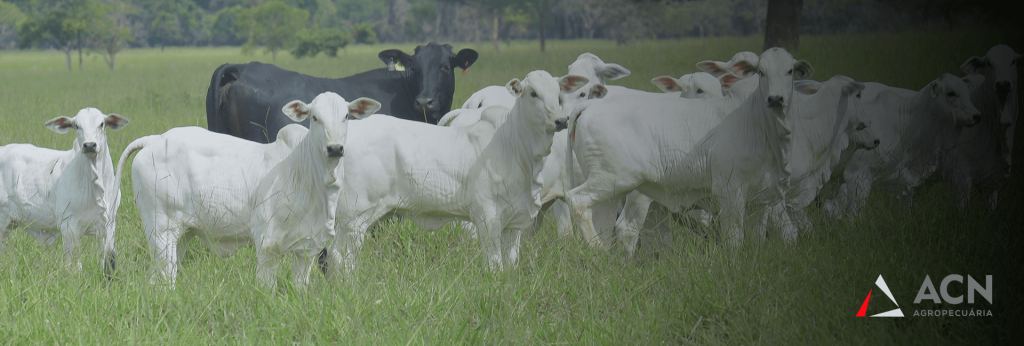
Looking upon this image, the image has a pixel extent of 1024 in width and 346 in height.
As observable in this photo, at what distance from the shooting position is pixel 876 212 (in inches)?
194

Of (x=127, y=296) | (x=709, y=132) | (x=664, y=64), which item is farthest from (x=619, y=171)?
(x=664, y=64)

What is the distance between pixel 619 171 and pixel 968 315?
2032 millimetres

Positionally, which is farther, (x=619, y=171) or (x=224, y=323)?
(x=619, y=171)

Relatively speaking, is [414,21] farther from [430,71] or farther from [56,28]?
[430,71]

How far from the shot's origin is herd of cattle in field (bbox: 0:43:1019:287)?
4.05 m

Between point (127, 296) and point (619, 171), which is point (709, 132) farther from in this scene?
point (127, 296)

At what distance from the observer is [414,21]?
74.9 metres

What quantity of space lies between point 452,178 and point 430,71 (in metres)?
2.61

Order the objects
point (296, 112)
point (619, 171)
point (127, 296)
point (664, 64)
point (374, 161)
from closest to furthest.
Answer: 1. point (127, 296)
2. point (296, 112)
3. point (374, 161)
4. point (619, 171)
5. point (664, 64)

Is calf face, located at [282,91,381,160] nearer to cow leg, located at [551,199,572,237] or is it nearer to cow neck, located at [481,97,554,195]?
cow neck, located at [481,97,554,195]

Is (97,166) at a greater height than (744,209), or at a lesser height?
greater

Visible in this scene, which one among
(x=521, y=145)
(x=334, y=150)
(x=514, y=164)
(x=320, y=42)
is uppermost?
(x=334, y=150)

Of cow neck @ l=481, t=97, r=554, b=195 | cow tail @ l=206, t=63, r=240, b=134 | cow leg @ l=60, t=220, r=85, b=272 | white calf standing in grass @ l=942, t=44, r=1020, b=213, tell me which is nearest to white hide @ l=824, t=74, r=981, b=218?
white calf standing in grass @ l=942, t=44, r=1020, b=213

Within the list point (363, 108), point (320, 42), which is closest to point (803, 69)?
point (363, 108)
